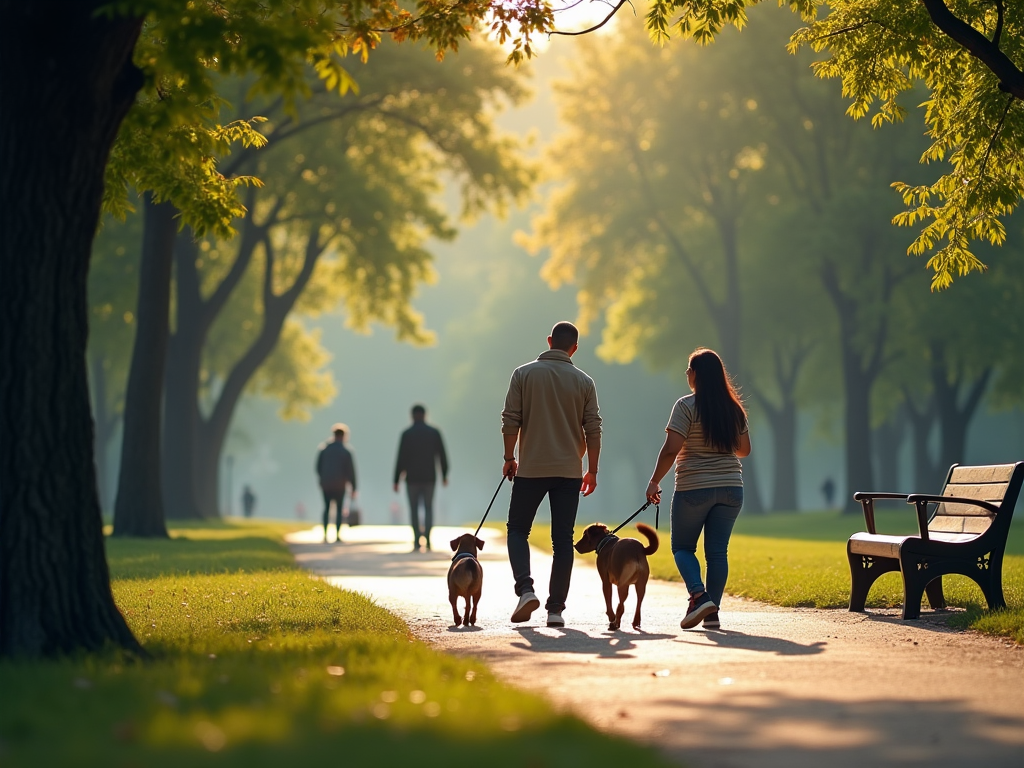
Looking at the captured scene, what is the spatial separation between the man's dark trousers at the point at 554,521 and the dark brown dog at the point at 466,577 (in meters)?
0.27

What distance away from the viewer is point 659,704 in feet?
20.1

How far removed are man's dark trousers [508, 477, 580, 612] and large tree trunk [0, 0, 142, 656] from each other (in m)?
3.32

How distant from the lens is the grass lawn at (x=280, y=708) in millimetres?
4383

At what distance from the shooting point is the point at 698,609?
953cm

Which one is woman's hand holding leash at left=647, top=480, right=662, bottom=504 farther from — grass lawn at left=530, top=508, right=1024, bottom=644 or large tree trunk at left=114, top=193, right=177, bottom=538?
large tree trunk at left=114, top=193, right=177, bottom=538

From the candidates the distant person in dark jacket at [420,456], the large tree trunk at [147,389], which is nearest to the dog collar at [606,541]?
the distant person in dark jacket at [420,456]

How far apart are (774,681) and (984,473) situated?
4.74m

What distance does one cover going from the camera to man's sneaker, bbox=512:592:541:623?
10.0 m

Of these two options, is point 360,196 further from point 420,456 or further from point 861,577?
point 861,577

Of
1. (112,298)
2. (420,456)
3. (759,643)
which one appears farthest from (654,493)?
(112,298)

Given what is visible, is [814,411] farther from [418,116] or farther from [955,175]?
[955,175]

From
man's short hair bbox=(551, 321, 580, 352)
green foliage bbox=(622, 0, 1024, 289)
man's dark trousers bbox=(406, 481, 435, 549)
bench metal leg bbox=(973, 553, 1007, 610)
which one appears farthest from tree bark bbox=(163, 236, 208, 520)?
bench metal leg bbox=(973, 553, 1007, 610)

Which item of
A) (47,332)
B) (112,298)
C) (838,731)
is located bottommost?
(838,731)

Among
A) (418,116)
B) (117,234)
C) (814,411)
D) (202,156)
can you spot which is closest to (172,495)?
(117,234)
